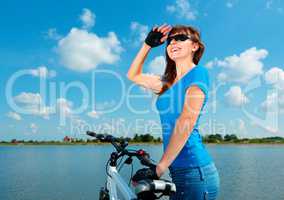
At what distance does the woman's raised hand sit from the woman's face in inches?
9.3

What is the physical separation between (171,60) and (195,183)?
3.05ft

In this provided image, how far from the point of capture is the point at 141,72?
3.43m

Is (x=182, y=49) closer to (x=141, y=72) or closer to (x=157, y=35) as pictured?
(x=157, y=35)

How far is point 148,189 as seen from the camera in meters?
2.39

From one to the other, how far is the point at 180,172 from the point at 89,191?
23381 mm

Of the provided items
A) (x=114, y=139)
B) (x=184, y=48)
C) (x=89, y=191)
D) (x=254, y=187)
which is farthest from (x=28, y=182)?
(x=184, y=48)

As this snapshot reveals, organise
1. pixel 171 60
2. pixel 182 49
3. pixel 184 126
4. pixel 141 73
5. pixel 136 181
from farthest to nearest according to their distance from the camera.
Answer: pixel 141 73 < pixel 171 60 < pixel 182 49 < pixel 136 181 < pixel 184 126

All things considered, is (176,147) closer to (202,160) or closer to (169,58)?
(202,160)

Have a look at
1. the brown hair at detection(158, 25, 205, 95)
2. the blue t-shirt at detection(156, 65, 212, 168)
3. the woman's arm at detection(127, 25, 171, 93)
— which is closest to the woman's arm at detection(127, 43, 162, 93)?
the woman's arm at detection(127, 25, 171, 93)

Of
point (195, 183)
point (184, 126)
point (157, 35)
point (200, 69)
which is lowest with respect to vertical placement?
point (195, 183)

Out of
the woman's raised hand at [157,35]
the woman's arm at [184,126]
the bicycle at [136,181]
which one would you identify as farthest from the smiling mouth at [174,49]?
the bicycle at [136,181]

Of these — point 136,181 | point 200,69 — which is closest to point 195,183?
point 136,181

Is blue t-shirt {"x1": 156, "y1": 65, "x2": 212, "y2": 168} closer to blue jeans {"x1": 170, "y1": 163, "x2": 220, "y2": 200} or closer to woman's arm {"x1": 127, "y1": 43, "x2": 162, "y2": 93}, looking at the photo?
blue jeans {"x1": 170, "y1": 163, "x2": 220, "y2": 200}

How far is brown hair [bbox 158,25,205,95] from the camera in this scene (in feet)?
9.29
